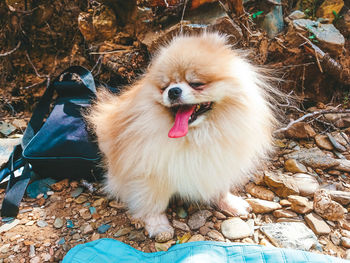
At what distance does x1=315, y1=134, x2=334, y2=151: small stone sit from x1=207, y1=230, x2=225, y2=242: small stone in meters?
1.22

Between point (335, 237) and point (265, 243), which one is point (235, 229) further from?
point (335, 237)

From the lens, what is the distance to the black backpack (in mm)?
1581

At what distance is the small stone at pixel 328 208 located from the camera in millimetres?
1362

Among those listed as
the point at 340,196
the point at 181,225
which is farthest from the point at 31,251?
the point at 340,196

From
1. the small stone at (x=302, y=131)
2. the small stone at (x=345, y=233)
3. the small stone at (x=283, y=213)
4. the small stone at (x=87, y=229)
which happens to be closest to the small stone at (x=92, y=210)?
the small stone at (x=87, y=229)

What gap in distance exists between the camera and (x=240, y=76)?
127cm

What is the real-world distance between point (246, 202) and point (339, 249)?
522 millimetres

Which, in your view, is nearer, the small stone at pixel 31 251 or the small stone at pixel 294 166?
the small stone at pixel 31 251

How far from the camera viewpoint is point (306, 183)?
1.61 m

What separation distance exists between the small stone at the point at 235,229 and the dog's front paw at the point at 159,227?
31 centimetres

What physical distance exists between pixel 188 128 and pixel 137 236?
694mm

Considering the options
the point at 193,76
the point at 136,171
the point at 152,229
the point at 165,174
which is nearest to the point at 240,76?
the point at 193,76

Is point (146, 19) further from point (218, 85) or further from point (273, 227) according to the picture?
point (273, 227)

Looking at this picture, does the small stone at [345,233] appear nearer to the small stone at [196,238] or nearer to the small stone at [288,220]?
the small stone at [288,220]
